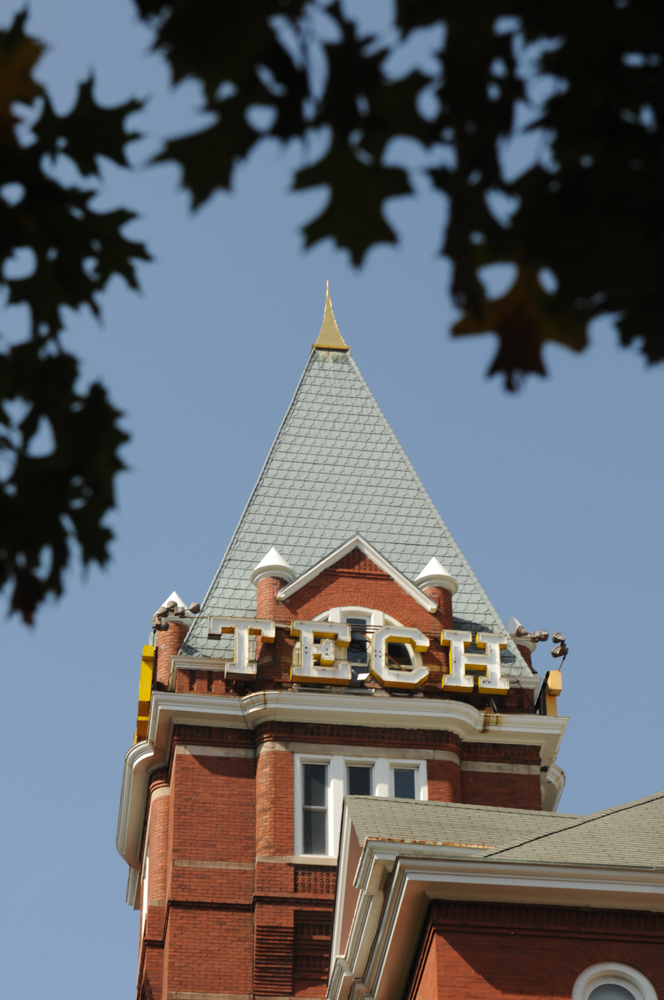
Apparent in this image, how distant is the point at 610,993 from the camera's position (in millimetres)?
15422

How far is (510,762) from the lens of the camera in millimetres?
29672

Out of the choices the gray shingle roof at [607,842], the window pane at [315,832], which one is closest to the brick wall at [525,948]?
the gray shingle roof at [607,842]

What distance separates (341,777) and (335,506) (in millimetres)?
7734

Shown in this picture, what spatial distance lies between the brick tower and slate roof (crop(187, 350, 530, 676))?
0.28 ft

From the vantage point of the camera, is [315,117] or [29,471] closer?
[315,117]

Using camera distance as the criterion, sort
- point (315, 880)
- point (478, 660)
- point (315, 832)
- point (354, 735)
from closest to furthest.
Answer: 1. point (315, 880)
2. point (315, 832)
3. point (354, 735)
4. point (478, 660)

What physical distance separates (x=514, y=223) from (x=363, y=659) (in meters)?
26.5

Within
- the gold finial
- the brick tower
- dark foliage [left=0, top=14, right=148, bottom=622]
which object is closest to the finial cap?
the brick tower

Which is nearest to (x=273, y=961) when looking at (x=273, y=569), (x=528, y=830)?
(x=273, y=569)

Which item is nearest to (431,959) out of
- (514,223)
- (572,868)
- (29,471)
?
(572,868)

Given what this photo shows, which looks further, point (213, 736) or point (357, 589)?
point (357, 589)

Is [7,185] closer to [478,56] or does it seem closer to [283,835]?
[478,56]

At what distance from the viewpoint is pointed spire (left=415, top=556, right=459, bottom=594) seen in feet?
102

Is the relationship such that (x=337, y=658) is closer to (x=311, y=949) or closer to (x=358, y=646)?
(x=358, y=646)
